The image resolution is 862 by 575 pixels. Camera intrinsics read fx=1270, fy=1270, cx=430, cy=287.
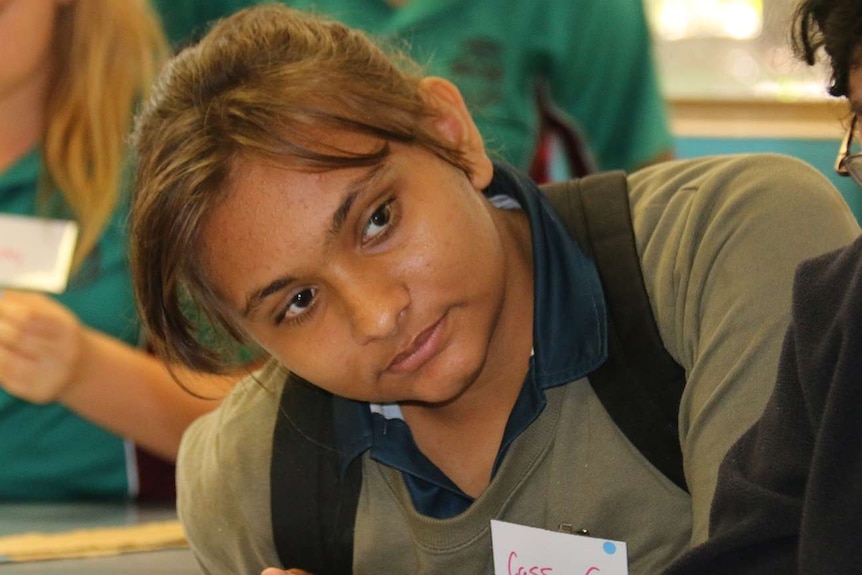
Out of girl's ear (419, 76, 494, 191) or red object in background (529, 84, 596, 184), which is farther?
red object in background (529, 84, 596, 184)

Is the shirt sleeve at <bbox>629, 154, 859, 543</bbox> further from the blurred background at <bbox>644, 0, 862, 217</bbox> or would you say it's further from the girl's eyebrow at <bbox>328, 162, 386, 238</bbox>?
the blurred background at <bbox>644, 0, 862, 217</bbox>

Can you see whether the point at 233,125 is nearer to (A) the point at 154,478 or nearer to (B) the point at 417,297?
(B) the point at 417,297

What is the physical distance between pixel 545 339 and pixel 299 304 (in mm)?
230

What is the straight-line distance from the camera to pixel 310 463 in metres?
1.25

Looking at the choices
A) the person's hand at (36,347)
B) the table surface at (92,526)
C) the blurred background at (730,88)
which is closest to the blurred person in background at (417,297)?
the table surface at (92,526)

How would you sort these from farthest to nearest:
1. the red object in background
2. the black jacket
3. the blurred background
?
the blurred background < the red object in background < the black jacket

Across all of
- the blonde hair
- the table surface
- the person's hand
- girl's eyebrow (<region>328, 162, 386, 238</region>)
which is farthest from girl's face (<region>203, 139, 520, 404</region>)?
the blonde hair

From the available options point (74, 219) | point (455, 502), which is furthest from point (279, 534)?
point (74, 219)

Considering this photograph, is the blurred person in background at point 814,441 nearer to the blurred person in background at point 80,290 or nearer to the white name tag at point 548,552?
the white name tag at point 548,552

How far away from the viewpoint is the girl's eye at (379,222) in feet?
3.59

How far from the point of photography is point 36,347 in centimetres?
185

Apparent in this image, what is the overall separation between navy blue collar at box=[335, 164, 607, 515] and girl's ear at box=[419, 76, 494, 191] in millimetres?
55

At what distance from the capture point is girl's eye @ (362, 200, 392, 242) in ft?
3.59

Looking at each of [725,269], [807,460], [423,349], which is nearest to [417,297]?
[423,349]
